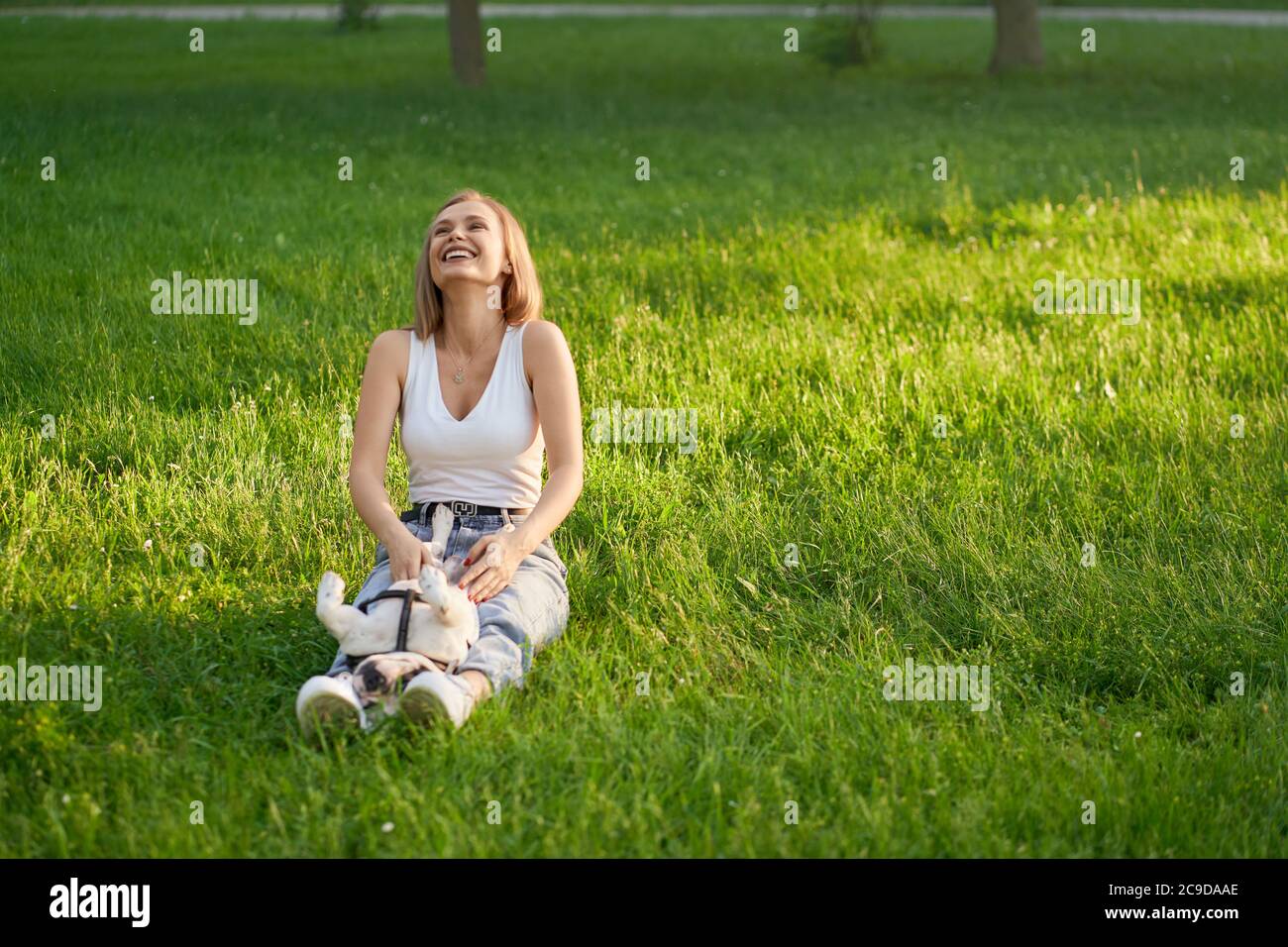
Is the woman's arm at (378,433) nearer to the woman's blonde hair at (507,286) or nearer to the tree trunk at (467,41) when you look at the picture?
the woman's blonde hair at (507,286)

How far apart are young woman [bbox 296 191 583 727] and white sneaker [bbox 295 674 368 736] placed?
564mm

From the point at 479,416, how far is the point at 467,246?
0.57 metres

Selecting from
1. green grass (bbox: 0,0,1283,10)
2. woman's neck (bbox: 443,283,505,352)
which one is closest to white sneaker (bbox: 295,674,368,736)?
woman's neck (bbox: 443,283,505,352)

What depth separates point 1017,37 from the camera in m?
18.8

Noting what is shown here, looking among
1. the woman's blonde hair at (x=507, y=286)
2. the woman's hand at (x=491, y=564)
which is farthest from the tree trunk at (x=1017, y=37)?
the woman's hand at (x=491, y=564)

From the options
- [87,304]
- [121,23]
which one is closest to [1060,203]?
[87,304]

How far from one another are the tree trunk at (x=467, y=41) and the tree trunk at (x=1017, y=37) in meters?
7.60

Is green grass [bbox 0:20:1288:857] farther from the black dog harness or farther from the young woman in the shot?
the young woman

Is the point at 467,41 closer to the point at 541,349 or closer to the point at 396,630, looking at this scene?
the point at 541,349

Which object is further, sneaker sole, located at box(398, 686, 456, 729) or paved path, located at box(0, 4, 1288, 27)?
paved path, located at box(0, 4, 1288, 27)

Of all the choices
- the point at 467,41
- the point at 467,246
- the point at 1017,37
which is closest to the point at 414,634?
the point at 467,246

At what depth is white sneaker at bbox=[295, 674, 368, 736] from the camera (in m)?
3.31

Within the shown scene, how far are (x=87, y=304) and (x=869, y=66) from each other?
655 inches

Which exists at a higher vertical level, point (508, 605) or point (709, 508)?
point (709, 508)
